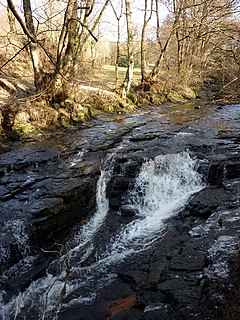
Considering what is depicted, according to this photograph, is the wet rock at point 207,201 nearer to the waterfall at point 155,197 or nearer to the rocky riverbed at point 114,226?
the rocky riverbed at point 114,226

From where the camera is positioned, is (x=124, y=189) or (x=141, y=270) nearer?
(x=141, y=270)

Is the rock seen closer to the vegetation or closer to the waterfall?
the waterfall

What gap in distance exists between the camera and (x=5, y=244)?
4727mm

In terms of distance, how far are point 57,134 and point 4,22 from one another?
13636 mm

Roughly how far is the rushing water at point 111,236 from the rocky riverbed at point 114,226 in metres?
0.03

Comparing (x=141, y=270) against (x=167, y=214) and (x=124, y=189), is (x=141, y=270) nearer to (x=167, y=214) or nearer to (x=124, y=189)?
(x=167, y=214)

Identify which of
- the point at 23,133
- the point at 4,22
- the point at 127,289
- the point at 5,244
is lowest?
the point at 127,289

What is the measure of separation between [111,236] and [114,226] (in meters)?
0.32

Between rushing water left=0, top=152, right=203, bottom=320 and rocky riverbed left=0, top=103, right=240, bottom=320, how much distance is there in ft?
0.11

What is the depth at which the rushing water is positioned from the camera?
4.26 metres

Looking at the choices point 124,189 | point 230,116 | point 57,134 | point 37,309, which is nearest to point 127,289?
point 37,309

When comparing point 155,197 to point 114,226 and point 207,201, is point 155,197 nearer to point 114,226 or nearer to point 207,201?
point 207,201

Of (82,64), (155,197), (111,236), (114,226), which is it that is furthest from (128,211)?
(82,64)

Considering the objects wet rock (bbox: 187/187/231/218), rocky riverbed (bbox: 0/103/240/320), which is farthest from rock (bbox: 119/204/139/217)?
wet rock (bbox: 187/187/231/218)
